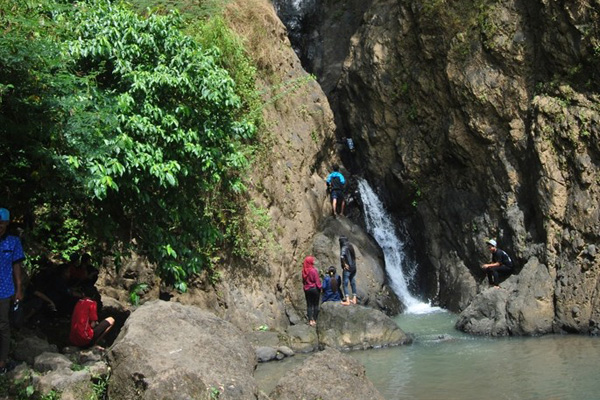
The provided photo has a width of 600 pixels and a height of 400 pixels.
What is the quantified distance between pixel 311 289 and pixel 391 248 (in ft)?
21.3

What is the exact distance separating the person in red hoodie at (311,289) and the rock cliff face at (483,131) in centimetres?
508

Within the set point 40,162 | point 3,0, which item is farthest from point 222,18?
point 40,162

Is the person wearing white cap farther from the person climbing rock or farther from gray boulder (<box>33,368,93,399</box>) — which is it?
the person climbing rock

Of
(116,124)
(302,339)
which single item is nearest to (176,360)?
(116,124)

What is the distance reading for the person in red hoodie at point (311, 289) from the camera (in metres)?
16.2

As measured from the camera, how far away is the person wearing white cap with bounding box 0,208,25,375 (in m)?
8.62

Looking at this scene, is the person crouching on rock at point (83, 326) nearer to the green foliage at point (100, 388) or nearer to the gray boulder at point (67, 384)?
the gray boulder at point (67, 384)

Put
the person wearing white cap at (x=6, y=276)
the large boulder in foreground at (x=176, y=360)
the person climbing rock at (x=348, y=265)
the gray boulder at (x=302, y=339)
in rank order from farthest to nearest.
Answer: the person climbing rock at (x=348, y=265) → the gray boulder at (x=302, y=339) → the person wearing white cap at (x=6, y=276) → the large boulder in foreground at (x=176, y=360)

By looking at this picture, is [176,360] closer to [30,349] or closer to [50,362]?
[50,362]

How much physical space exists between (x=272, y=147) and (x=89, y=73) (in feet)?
26.2

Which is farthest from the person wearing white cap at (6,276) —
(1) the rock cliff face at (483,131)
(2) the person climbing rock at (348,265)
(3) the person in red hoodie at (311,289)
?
(1) the rock cliff face at (483,131)

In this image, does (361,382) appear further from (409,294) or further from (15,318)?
(409,294)

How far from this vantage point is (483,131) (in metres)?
19.6

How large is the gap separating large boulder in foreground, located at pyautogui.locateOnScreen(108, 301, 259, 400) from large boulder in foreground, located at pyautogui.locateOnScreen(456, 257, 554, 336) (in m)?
8.38
